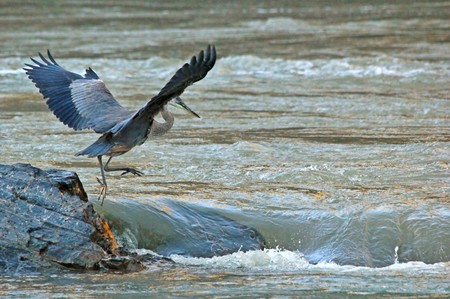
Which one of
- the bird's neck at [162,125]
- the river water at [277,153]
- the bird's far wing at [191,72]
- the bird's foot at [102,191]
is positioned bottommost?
the river water at [277,153]

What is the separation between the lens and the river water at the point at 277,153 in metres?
6.89

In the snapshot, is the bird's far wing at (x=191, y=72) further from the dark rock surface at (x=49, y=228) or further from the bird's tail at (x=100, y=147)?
the dark rock surface at (x=49, y=228)

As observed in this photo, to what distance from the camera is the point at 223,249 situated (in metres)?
7.55

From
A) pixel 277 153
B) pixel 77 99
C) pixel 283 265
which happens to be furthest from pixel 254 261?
pixel 277 153

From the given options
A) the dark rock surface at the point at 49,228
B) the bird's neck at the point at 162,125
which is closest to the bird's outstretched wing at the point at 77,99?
the bird's neck at the point at 162,125

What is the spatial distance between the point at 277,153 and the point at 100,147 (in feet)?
10.9

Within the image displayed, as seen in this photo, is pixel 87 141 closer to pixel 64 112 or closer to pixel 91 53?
pixel 64 112

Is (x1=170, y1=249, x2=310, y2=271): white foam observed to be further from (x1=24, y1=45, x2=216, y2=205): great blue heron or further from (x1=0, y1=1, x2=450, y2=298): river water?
(x1=24, y1=45, x2=216, y2=205): great blue heron

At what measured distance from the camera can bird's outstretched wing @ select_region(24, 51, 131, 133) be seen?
7.59 meters

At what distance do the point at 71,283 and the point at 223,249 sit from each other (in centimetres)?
141

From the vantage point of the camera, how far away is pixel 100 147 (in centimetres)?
751

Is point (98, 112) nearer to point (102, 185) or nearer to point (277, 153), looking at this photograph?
point (102, 185)

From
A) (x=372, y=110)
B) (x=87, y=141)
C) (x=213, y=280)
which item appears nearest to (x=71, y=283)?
(x=213, y=280)

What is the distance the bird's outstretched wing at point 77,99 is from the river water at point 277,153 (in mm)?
703
